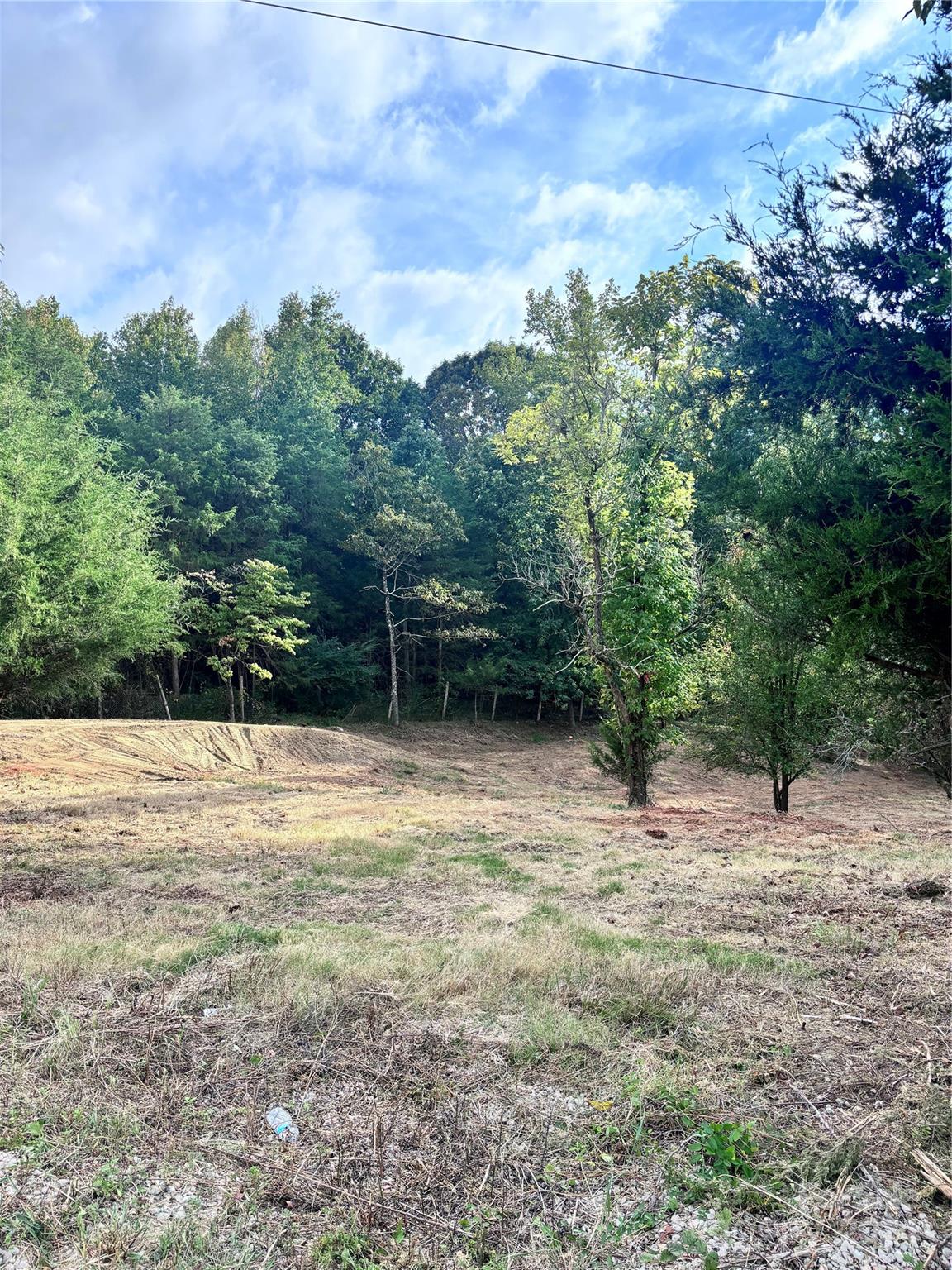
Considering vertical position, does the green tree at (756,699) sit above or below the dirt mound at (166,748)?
above

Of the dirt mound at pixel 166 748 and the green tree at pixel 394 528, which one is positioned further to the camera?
the green tree at pixel 394 528

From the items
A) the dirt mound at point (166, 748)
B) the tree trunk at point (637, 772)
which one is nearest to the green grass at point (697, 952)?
the tree trunk at point (637, 772)

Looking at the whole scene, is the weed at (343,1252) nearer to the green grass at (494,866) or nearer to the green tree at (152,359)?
the green grass at (494,866)

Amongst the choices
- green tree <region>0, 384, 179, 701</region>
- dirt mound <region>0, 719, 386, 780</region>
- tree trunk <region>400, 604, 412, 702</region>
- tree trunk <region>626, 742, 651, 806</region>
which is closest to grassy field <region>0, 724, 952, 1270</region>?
tree trunk <region>626, 742, 651, 806</region>

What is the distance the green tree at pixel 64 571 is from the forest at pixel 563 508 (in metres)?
0.09

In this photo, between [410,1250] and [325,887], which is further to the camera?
[325,887]

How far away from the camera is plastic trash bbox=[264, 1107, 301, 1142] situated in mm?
2512

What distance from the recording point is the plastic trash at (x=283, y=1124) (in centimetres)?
251

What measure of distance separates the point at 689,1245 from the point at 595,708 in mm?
32153

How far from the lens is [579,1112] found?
2639 millimetres

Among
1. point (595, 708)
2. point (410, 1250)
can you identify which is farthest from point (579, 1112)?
point (595, 708)

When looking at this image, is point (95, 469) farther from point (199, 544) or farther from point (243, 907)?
point (243, 907)

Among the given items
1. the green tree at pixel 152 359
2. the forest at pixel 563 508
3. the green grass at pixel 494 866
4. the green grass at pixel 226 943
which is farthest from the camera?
the green tree at pixel 152 359

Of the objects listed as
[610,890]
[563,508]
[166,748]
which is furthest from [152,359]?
[610,890]
